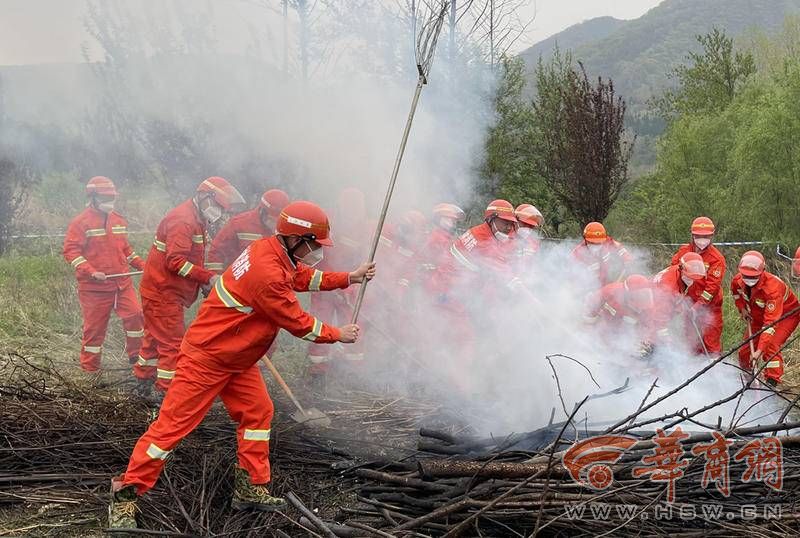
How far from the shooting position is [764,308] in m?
6.25

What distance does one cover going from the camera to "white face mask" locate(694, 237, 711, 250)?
713 centimetres

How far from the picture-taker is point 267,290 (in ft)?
12.4

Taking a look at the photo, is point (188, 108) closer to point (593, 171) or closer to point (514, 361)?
point (514, 361)

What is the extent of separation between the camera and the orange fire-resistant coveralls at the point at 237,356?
3.71m

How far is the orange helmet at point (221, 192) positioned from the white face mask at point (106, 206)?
5.21 ft

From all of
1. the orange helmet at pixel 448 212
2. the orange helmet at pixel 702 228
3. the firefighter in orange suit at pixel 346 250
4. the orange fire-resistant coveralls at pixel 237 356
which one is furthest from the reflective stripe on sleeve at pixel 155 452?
the orange helmet at pixel 702 228

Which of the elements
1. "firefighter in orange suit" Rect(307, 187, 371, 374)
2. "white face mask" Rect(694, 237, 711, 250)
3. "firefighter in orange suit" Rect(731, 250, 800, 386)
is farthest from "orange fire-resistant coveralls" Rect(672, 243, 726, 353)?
"firefighter in orange suit" Rect(307, 187, 371, 374)

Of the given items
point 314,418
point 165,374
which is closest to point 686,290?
point 314,418

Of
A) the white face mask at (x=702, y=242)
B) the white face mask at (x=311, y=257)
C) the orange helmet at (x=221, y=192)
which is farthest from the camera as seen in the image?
the white face mask at (x=702, y=242)

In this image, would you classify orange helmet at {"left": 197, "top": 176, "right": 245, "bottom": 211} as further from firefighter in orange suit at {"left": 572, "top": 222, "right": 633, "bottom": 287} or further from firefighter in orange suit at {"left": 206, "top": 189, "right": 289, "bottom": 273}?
firefighter in orange suit at {"left": 572, "top": 222, "right": 633, "bottom": 287}

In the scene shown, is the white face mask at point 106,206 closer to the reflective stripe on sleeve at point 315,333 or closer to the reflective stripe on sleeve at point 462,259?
the reflective stripe on sleeve at point 462,259

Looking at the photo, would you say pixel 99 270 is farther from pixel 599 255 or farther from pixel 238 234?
pixel 599 255

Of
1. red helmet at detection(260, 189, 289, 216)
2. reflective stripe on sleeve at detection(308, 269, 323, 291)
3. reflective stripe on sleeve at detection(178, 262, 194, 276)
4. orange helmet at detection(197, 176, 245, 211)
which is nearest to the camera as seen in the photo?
reflective stripe on sleeve at detection(308, 269, 323, 291)

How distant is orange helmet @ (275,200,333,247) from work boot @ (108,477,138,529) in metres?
1.66
